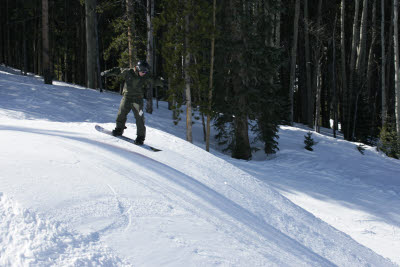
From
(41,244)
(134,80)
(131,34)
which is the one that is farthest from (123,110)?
(131,34)

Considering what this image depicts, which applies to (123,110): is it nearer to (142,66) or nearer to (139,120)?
(139,120)

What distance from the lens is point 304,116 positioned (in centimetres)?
2952

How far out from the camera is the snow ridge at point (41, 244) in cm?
249

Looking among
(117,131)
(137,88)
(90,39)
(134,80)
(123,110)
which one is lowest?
(117,131)

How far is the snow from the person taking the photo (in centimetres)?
278

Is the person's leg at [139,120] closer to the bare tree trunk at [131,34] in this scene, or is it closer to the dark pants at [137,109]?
the dark pants at [137,109]

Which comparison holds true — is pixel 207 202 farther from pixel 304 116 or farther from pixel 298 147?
pixel 304 116

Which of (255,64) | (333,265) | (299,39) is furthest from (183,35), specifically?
(299,39)

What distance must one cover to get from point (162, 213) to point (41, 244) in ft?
4.24

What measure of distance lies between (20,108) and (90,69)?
8.58 m

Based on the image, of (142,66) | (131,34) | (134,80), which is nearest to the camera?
(142,66)

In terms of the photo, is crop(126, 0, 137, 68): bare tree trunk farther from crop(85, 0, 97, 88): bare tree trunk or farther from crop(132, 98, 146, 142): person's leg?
crop(132, 98, 146, 142): person's leg

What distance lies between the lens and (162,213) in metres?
3.61

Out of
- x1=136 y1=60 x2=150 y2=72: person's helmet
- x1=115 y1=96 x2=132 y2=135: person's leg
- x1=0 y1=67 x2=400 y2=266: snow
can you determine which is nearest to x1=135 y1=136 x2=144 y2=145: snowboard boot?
x1=0 y1=67 x2=400 y2=266: snow
